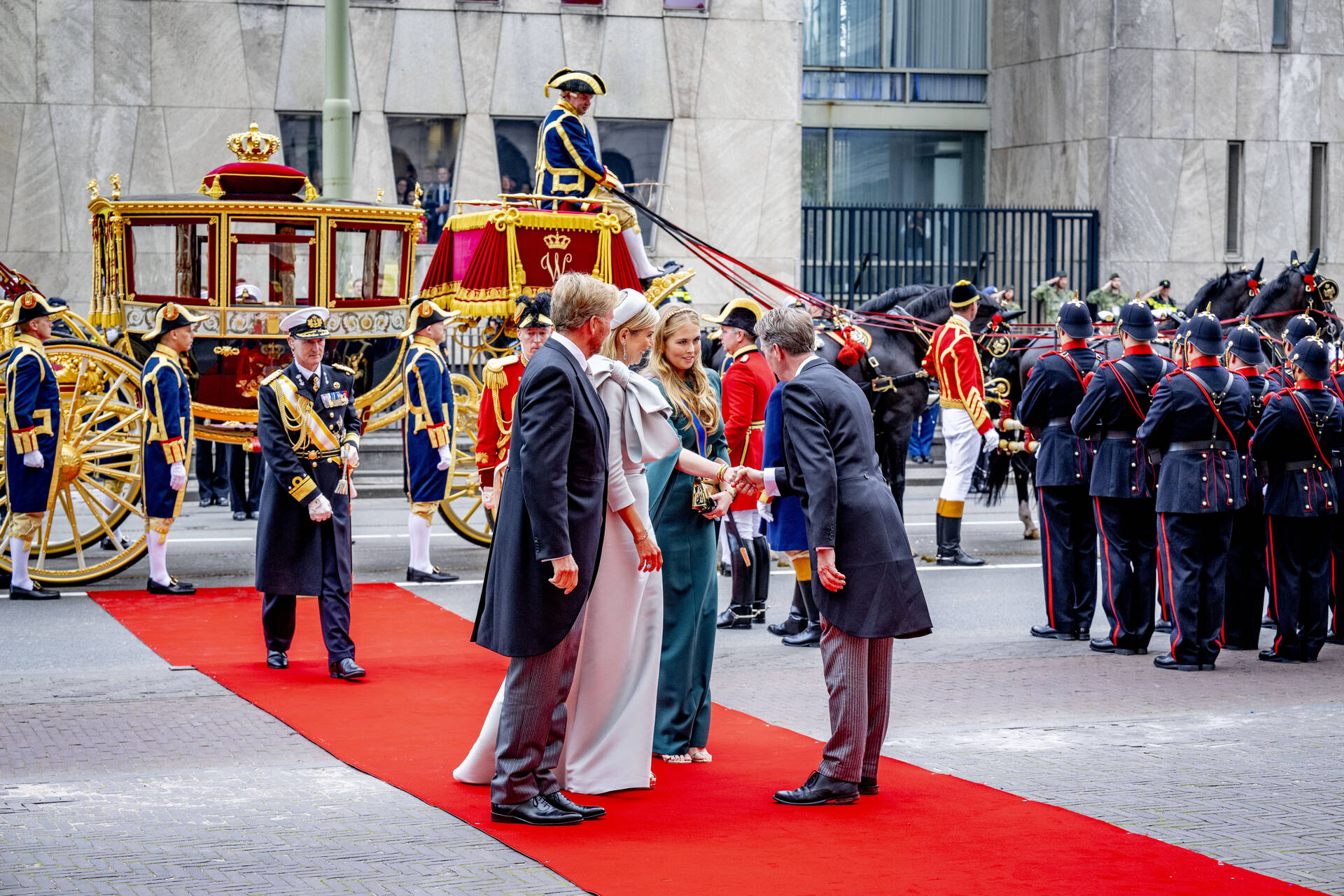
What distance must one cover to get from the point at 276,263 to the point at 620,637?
23.2 feet

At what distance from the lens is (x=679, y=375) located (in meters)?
7.50

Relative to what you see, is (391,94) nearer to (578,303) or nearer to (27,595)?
(27,595)

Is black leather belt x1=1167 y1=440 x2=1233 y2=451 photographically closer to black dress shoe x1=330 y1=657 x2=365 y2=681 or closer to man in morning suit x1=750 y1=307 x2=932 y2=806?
man in morning suit x1=750 y1=307 x2=932 y2=806

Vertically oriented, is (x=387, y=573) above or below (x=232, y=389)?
below

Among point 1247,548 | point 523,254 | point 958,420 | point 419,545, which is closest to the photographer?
point 1247,548

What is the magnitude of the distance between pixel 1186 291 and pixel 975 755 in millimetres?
20567

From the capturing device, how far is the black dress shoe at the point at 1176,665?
929 centimetres

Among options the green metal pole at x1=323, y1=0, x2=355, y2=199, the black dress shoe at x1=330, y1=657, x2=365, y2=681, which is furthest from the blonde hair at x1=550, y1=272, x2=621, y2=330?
the green metal pole at x1=323, y1=0, x2=355, y2=199

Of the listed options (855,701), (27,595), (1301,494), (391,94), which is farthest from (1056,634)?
(391,94)

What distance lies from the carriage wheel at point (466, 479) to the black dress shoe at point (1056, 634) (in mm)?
4321

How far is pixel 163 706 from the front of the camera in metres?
8.15

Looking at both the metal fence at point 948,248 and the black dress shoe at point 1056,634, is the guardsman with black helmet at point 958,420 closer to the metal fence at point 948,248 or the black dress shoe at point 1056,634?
the black dress shoe at point 1056,634

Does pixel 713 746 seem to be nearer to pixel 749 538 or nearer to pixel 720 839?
pixel 720 839

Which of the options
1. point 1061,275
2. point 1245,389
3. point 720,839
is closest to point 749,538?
point 1245,389
